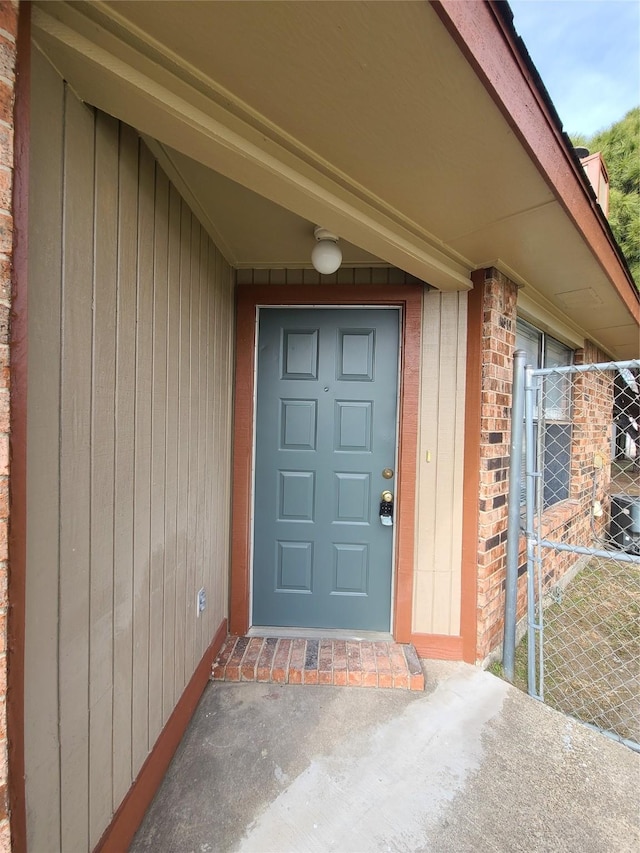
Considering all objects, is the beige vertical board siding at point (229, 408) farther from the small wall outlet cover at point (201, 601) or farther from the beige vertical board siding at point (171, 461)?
the beige vertical board siding at point (171, 461)

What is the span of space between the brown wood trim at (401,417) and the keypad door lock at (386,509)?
0.06 metres

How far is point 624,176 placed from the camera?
7113 mm

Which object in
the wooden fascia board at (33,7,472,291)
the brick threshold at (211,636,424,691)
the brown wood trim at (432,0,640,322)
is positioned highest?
the brown wood trim at (432,0,640,322)

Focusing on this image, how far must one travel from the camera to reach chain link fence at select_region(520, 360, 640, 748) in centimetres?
187

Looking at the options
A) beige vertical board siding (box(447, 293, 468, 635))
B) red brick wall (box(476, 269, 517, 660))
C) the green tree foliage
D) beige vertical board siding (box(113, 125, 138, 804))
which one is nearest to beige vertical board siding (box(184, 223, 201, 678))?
beige vertical board siding (box(113, 125, 138, 804))

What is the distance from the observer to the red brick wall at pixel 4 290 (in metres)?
0.67

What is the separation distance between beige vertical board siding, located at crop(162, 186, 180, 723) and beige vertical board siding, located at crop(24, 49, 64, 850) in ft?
1.83

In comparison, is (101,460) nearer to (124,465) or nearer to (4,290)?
(124,465)

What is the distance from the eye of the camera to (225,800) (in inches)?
51.8

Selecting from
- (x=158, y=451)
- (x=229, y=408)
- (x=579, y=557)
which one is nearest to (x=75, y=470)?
(x=158, y=451)

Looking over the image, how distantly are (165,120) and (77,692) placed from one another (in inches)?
63.1

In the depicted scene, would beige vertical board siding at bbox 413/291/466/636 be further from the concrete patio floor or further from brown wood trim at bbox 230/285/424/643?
the concrete patio floor

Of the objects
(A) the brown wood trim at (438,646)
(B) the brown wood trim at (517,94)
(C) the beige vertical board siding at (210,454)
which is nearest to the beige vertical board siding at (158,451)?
(C) the beige vertical board siding at (210,454)

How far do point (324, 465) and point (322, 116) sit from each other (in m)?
1.68
